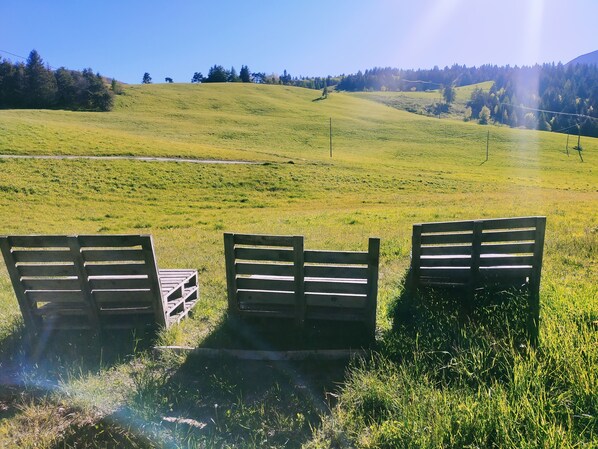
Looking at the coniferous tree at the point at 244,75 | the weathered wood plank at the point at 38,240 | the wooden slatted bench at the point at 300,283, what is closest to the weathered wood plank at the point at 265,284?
the wooden slatted bench at the point at 300,283

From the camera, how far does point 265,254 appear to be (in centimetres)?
512

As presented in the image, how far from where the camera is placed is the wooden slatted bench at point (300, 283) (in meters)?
5.02

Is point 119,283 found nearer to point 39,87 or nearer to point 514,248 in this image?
point 514,248

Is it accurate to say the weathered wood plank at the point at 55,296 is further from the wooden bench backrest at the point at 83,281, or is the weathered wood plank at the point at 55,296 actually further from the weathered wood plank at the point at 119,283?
the weathered wood plank at the point at 119,283

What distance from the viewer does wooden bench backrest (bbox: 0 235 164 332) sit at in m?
5.02

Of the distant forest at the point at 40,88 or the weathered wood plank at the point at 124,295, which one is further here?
the distant forest at the point at 40,88

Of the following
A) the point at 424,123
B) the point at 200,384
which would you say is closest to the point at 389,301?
the point at 200,384

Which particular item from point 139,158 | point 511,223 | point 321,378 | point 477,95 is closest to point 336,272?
point 321,378

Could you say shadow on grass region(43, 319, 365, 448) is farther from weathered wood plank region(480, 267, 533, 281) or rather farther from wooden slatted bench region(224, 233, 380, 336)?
weathered wood plank region(480, 267, 533, 281)

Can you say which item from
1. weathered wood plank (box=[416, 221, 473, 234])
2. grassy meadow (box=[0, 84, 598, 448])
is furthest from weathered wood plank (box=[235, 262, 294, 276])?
weathered wood plank (box=[416, 221, 473, 234])

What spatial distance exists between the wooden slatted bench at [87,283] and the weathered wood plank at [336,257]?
80.6 inches

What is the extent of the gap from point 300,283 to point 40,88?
359ft

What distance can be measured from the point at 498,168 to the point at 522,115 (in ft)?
353

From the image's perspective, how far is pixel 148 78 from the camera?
193 m
